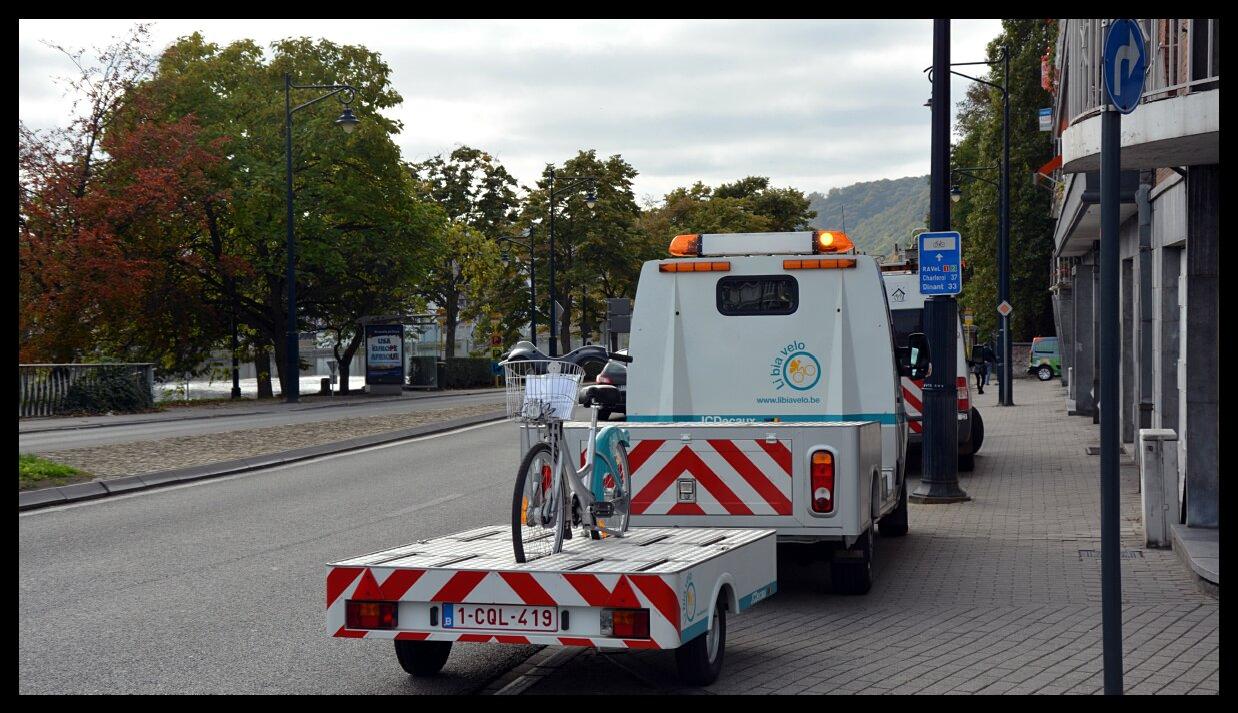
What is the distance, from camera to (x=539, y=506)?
657cm

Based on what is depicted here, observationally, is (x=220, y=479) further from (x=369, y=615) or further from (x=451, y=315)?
(x=451, y=315)

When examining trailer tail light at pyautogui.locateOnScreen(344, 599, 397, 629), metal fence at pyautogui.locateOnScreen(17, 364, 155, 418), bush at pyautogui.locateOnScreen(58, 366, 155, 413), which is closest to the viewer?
trailer tail light at pyautogui.locateOnScreen(344, 599, 397, 629)

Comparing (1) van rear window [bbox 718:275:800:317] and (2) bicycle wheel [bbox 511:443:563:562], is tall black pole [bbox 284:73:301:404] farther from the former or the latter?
(2) bicycle wheel [bbox 511:443:563:562]

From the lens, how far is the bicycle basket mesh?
6.59 m

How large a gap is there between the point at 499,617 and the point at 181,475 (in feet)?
39.5

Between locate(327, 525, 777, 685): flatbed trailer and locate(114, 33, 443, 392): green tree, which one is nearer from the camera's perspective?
locate(327, 525, 777, 685): flatbed trailer

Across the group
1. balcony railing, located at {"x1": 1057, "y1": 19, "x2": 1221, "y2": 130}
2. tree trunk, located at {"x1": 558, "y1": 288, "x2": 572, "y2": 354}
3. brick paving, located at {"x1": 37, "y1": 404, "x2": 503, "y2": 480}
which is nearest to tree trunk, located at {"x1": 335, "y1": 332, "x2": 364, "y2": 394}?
tree trunk, located at {"x1": 558, "y1": 288, "x2": 572, "y2": 354}

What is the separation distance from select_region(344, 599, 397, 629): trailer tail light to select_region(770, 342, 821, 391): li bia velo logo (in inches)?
178

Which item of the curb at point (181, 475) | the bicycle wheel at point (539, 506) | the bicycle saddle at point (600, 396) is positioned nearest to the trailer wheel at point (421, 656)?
the bicycle wheel at point (539, 506)

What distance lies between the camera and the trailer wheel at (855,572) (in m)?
8.81

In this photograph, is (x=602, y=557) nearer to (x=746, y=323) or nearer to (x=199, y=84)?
(x=746, y=323)

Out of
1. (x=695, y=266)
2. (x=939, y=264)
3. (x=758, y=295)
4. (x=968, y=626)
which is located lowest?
(x=968, y=626)

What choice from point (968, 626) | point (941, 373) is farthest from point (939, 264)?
point (968, 626)
